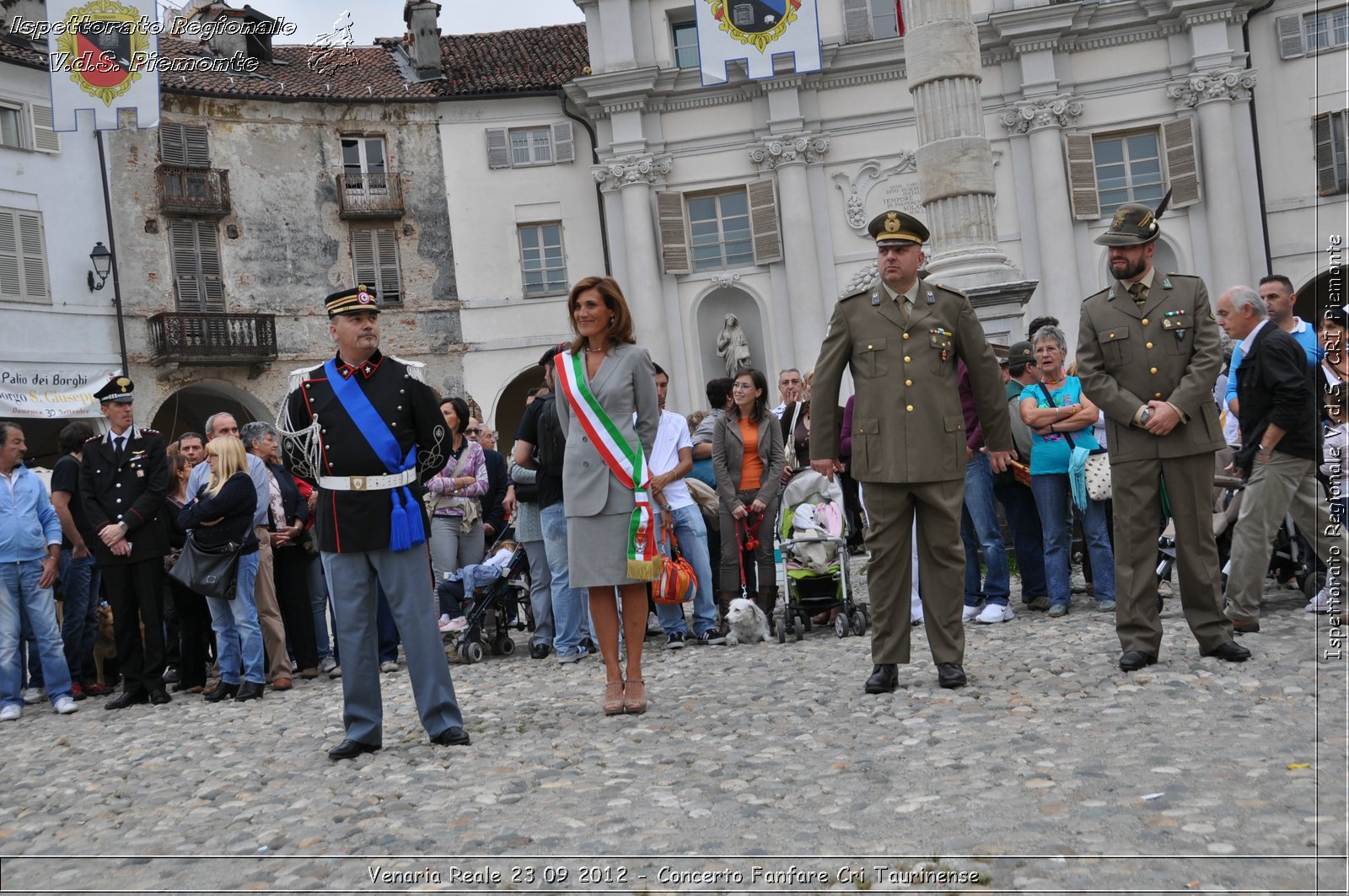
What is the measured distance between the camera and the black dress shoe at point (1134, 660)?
6973mm

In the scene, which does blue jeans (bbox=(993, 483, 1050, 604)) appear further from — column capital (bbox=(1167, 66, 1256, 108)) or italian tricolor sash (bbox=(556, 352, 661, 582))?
column capital (bbox=(1167, 66, 1256, 108))

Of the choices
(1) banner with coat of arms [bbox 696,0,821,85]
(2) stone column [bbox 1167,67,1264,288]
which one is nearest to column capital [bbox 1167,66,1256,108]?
(2) stone column [bbox 1167,67,1264,288]

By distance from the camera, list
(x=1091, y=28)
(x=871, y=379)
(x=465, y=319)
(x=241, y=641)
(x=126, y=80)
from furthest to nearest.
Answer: (x=465, y=319), (x=1091, y=28), (x=126, y=80), (x=241, y=641), (x=871, y=379)

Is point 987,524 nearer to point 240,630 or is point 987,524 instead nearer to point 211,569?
point 240,630

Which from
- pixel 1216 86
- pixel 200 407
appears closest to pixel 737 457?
pixel 1216 86

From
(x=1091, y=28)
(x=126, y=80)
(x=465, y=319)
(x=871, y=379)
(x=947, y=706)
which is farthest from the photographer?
(x=465, y=319)

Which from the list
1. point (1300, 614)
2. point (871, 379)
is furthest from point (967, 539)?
point (871, 379)

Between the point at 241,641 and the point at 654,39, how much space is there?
24.4 metres

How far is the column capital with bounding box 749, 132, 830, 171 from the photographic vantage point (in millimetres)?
30875

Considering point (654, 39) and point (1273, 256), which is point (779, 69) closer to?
point (654, 39)

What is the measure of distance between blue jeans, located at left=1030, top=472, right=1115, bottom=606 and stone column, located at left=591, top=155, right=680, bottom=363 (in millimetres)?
21737

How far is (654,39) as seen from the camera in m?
31.8

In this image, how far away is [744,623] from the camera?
10.0m

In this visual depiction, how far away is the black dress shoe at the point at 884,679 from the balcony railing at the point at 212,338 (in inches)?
1022
